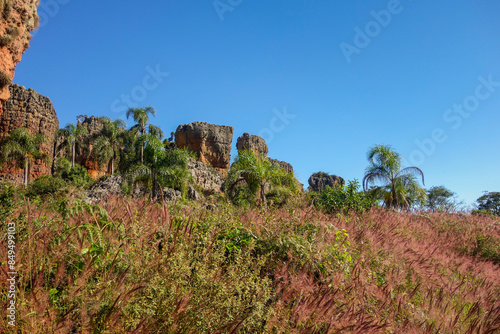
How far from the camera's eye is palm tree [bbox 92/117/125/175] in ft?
183

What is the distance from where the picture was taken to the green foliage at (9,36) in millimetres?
8844

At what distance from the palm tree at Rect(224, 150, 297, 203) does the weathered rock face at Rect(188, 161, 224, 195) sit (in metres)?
18.2

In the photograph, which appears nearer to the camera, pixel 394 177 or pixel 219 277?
pixel 219 277

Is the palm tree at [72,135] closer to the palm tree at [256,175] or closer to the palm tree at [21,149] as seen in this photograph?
the palm tree at [21,149]

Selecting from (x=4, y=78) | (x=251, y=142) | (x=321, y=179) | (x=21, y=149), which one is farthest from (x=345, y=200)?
(x=321, y=179)

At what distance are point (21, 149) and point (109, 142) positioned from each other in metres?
16.5

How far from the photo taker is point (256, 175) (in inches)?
762

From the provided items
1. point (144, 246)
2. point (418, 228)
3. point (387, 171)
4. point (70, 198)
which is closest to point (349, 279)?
point (144, 246)

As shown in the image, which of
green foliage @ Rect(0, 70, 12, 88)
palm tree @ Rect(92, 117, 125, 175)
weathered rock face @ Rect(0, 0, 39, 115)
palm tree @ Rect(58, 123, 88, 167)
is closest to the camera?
green foliage @ Rect(0, 70, 12, 88)

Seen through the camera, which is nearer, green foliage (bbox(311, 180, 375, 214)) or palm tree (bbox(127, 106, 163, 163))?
green foliage (bbox(311, 180, 375, 214))

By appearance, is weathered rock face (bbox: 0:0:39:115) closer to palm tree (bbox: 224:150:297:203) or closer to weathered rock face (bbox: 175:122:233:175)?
palm tree (bbox: 224:150:297:203)

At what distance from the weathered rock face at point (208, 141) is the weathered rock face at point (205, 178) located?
16622 millimetres

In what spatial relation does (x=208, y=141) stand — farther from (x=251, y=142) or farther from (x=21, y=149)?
(x=21, y=149)

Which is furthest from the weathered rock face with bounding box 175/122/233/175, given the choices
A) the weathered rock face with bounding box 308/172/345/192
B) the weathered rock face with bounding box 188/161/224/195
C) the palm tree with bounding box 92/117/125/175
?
the weathered rock face with bounding box 308/172/345/192
